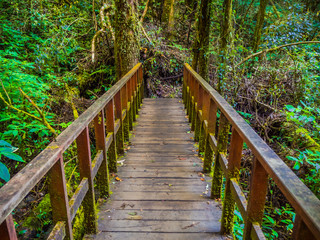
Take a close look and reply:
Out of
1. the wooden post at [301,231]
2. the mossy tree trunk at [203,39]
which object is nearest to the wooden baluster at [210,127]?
the wooden post at [301,231]

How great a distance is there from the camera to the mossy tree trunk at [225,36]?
6.84 meters

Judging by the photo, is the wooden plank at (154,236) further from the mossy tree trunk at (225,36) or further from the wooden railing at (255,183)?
the mossy tree trunk at (225,36)

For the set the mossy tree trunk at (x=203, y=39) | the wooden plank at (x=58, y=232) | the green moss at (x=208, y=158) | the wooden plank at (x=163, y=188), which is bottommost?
the wooden plank at (x=163, y=188)

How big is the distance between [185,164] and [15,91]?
3.76 meters

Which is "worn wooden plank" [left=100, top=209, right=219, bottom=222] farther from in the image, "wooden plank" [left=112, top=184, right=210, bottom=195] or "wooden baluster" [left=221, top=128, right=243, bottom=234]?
"wooden plank" [left=112, top=184, right=210, bottom=195]

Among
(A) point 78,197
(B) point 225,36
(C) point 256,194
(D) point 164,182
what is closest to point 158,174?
(D) point 164,182

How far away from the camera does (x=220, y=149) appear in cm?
317

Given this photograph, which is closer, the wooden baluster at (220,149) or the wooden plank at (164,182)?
the wooden baluster at (220,149)

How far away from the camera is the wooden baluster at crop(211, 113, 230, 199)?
3.06 meters

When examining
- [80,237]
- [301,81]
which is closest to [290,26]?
[301,81]

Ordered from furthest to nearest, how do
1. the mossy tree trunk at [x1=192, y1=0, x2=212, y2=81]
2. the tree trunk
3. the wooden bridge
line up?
the tree trunk, the mossy tree trunk at [x1=192, y1=0, x2=212, y2=81], the wooden bridge

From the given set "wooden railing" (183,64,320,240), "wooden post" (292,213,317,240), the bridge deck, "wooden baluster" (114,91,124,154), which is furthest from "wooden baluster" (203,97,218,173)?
"wooden post" (292,213,317,240)

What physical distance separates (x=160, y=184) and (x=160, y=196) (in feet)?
1.09

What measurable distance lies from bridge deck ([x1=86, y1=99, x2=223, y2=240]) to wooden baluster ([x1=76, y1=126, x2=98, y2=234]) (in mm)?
130
